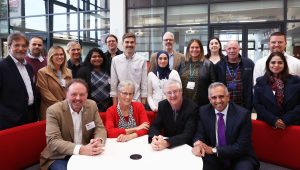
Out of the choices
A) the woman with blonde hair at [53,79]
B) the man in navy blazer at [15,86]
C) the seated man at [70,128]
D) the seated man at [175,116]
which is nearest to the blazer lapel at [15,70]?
the man in navy blazer at [15,86]

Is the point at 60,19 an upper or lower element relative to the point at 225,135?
upper

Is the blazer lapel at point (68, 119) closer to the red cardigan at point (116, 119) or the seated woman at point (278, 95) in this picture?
the red cardigan at point (116, 119)

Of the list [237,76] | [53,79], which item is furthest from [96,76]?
[237,76]

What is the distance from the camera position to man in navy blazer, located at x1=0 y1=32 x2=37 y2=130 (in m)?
2.75

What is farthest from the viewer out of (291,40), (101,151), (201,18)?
(201,18)

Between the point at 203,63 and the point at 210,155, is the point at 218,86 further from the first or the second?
the point at 203,63

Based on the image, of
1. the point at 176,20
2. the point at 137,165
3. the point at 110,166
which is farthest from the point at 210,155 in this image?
the point at 176,20

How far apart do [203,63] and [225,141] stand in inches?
47.2

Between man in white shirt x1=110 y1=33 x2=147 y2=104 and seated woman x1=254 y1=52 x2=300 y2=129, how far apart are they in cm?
152

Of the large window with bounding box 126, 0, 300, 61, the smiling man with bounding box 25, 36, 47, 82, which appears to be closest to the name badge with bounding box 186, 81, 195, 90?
the smiling man with bounding box 25, 36, 47, 82

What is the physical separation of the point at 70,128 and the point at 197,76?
1.71m

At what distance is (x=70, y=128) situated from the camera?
8.27ft

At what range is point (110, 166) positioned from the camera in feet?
6.42

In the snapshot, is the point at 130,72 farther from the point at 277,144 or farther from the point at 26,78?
the point at 277,144
